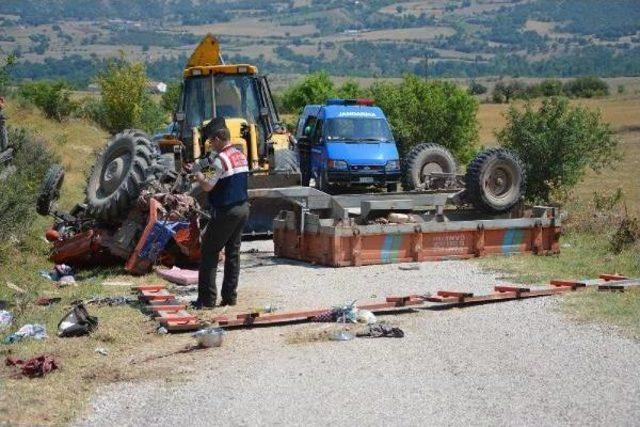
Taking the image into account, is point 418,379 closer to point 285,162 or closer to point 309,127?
point 285,162

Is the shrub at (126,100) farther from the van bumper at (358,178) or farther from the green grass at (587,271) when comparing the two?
the green grass at (587,271)

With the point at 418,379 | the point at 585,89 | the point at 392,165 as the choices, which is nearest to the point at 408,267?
the point at 418,379

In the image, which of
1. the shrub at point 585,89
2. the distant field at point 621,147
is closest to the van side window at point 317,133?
the distant field at point 621,147

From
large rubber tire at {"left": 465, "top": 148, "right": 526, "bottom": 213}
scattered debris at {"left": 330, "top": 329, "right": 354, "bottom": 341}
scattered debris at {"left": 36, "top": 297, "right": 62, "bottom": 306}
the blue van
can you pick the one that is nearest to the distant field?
the blue van

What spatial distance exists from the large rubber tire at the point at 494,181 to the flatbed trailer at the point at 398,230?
24cm

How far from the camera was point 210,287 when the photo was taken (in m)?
11.5

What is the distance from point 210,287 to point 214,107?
26.4 feet

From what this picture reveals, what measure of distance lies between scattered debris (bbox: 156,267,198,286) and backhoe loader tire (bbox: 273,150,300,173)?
184 inches

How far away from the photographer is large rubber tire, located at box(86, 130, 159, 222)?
582 inches

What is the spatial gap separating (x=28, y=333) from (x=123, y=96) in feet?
115

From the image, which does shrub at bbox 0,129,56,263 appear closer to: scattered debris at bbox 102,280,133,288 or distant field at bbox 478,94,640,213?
scattered debris at bbox 102,280,133,288

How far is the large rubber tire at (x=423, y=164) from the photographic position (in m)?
20.9

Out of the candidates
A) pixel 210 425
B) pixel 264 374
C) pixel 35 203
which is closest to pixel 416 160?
pixel 35 203

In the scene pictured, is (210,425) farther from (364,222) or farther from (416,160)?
(416,160)
